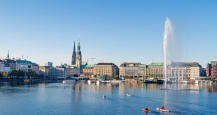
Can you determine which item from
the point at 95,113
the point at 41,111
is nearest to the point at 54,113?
the point at 41,111

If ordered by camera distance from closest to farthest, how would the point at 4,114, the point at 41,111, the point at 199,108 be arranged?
the point at 4,114, the point at 41,111, the point at 199,108

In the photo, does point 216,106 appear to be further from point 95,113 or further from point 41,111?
point 41,111

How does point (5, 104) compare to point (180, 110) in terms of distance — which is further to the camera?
point (5, 104)

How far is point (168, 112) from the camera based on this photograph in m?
49.3

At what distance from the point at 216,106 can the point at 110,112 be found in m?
24.4

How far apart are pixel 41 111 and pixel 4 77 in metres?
130

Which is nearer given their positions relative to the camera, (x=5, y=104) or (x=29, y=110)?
(x=29, y=110)

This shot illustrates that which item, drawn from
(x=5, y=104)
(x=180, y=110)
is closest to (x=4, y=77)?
(x=5, y=104)

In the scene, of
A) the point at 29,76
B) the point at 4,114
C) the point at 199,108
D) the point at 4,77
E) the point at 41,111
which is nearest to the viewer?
the point at 4,114

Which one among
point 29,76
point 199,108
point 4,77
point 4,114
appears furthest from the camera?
point 29,76

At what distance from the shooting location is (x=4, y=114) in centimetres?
4525

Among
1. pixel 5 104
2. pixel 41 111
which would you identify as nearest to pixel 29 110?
pixel 41 111

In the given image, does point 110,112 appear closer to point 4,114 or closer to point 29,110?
point 29,110

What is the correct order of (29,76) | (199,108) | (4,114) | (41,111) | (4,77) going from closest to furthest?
(4,114)
(41,111)
(199,108)
(4,77)
(29,76)
